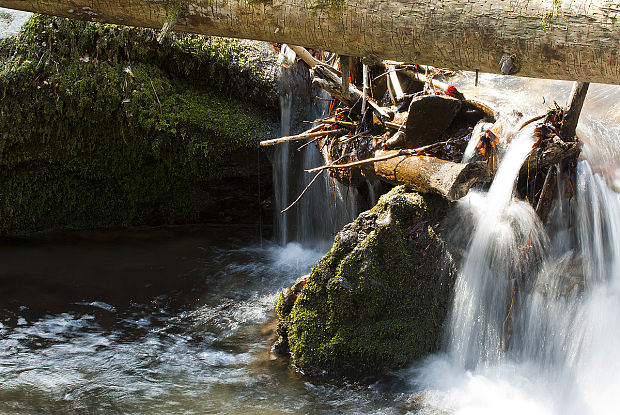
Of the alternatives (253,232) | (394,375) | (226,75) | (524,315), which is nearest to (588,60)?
(524,315)

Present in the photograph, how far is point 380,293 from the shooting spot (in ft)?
15.4

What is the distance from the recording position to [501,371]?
183 inches

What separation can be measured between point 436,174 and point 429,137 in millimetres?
658

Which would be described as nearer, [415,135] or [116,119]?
[415,135]

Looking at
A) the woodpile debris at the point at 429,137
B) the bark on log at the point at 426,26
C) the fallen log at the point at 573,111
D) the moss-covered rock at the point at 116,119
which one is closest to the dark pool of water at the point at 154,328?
the moss-covered rock at the point at 116,119

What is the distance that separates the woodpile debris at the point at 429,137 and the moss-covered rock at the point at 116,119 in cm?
159

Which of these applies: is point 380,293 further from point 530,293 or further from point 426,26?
point 426,26

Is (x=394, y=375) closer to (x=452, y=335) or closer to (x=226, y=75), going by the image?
(x=452, y=335)

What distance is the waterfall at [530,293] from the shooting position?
178 inches

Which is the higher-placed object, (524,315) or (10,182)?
(10,182)

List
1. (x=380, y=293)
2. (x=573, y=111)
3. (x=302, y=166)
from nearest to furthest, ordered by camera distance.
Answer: (x=573, y=111), (x=380, y=293), (x=302, y=166)

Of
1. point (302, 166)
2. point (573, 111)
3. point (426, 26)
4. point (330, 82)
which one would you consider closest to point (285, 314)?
point (330, 82)

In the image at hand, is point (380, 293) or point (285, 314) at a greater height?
point (380, 293)

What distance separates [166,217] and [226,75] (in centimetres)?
229
